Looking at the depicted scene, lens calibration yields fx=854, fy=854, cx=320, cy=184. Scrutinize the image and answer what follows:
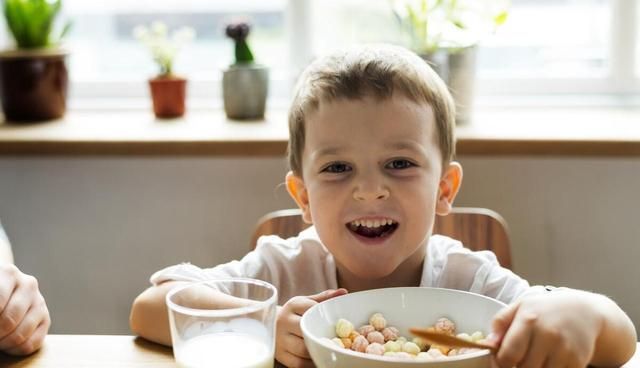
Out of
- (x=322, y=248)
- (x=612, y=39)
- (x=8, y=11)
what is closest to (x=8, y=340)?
(x=322, y=248)

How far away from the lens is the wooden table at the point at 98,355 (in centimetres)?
93

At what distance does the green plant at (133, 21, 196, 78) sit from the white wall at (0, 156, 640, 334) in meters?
0.26

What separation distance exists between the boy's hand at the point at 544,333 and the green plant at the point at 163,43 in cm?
139

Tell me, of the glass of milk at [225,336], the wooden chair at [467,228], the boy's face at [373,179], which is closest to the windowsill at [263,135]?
the wooden chair at [467,228]

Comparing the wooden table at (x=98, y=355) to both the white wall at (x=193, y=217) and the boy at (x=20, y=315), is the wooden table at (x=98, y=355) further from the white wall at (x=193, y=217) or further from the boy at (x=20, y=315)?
the white wall at (x=193, y=217)

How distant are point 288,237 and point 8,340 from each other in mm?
555

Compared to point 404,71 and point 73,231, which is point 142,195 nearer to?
point 73,231

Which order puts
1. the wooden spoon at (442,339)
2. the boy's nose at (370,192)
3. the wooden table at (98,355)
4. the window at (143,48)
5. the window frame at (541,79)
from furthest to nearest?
the window at (143,48) < the window frame at (541,79) < the boy's nose at (370,192) < the wooden table at (98,355) < the wooden spoon at (442,339)

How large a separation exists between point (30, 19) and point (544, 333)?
1566mm

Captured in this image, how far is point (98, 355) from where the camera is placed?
3.12 feet

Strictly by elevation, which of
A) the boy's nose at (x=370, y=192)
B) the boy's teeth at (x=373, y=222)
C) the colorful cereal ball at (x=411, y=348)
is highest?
the boy's nose at (x=370, y=192)

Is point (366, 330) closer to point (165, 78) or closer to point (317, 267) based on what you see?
point (317, 267)

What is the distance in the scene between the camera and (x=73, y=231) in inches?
77.9

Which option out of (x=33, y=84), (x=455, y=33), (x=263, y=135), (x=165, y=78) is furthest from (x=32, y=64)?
(x=455, y=33)
